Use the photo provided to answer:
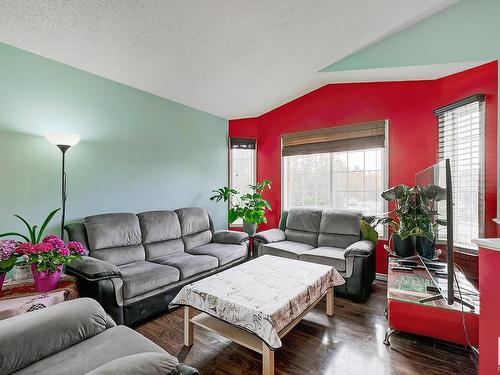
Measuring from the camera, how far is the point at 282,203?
4559 millimetres

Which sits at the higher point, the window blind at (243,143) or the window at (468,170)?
the window blind at (243,143)

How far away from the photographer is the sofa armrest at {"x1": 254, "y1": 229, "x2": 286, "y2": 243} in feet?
11.8

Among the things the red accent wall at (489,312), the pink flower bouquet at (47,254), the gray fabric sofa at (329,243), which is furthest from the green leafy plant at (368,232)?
the pink flower bouquet at (47,254)

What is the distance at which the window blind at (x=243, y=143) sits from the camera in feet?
15.7

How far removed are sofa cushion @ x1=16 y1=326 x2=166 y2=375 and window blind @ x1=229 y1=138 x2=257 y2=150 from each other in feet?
12.5

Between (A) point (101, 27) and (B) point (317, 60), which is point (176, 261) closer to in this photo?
(A) point (101, 27)

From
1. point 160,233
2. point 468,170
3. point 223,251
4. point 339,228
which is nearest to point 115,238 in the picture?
point 160,233

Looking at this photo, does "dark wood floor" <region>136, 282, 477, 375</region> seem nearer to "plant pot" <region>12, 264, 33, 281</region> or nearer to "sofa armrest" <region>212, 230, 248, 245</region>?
"plant pot" <region>12, 264, 33, 281</region>

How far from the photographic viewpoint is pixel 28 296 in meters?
1.83

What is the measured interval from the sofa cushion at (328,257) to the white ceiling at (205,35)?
Answer: 7.63 ft

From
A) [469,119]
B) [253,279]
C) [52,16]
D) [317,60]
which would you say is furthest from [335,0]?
[253,279]

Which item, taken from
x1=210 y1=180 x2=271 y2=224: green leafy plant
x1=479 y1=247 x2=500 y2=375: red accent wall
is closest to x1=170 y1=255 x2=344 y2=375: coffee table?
x1=479 y1=247 x2=500 y2=375: red accent wall

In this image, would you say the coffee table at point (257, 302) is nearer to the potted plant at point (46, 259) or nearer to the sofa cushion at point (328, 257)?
the sofa cushion at point (328, 257)

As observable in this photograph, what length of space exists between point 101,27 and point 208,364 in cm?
289
